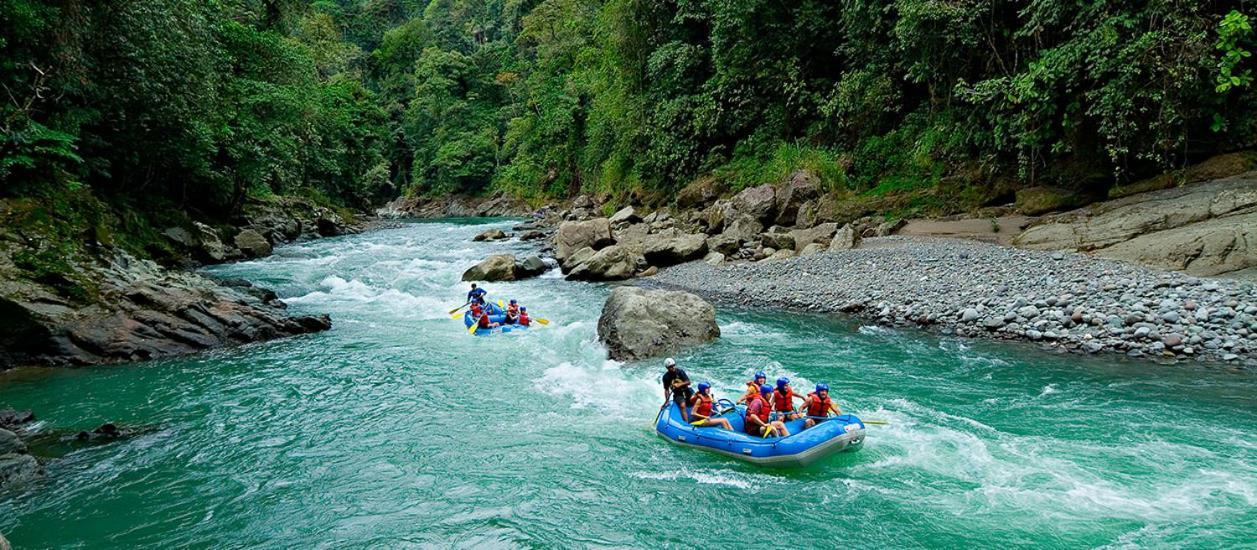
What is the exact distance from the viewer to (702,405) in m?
8.76

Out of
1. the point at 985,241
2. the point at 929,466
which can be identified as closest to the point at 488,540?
the point at 929,466

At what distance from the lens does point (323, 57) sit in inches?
1678

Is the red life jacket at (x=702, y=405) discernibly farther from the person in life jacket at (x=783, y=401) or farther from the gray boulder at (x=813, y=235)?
the gray boulder at (x=813, y=235)

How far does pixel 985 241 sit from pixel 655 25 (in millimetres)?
18817

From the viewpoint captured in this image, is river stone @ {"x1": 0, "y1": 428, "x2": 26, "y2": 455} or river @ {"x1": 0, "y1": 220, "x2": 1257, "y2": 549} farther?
river stone @ {"x1": 0, "y1": 428, "x2": 26, "y2": 455}

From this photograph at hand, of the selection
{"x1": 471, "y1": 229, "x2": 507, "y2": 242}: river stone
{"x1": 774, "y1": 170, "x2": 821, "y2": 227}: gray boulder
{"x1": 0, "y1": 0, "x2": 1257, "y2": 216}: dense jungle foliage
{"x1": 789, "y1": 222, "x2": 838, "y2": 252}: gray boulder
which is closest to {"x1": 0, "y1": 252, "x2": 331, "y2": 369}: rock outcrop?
{"x1": 0, "y1": 0, "x2": 1257, "y2": 216}: dense jungle foliage

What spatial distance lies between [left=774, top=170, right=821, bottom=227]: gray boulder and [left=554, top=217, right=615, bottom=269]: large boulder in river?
617cm

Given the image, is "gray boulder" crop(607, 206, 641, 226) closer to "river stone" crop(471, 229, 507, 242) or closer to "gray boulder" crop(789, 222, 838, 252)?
"river stone" crop(471, 229, 507, 242)

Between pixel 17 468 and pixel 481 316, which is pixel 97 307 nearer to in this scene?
pixel 17 468

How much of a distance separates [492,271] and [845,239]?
1112 centimetres

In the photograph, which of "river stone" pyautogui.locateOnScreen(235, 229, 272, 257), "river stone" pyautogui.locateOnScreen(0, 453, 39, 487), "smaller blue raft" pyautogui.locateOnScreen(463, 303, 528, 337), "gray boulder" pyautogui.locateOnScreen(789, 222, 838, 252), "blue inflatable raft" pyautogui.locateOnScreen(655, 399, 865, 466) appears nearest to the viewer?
"river stone" pyautogui.locateOnScreen(0, 453, 39, 487)

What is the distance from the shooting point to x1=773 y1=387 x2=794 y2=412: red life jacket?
8.72 m

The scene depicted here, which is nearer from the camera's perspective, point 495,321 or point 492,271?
point 495,321

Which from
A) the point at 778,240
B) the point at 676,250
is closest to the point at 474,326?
the point at 676,250
